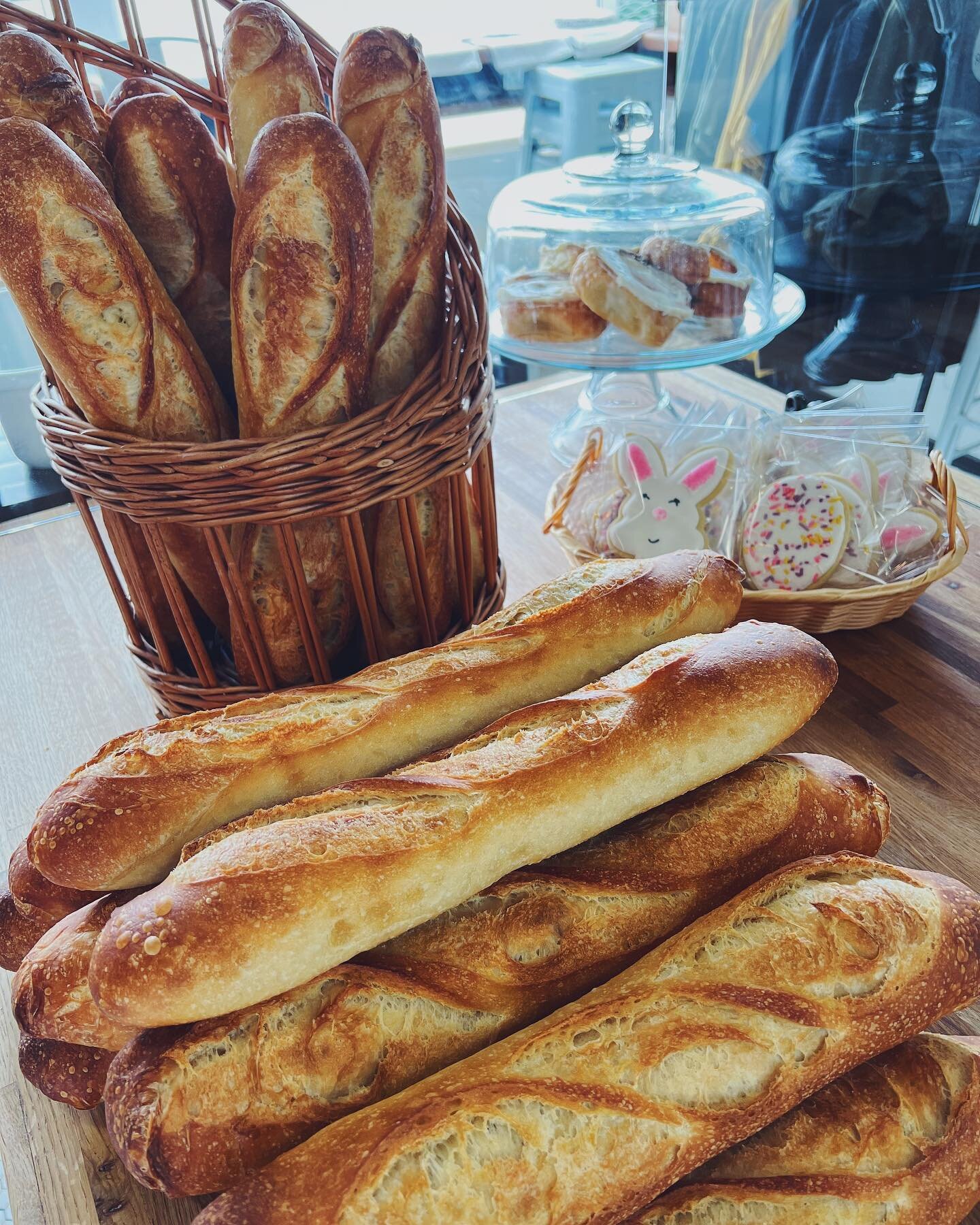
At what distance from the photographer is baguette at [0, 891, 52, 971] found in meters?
0.86

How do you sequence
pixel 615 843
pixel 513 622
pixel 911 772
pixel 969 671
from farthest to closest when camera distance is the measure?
pixel 969 671 → pixel 911 772 → pixel 513 622 → pixel 615 843

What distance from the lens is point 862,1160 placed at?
649 mm

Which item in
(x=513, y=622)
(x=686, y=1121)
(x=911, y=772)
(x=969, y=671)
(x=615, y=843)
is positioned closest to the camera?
(x=686, y=1121)

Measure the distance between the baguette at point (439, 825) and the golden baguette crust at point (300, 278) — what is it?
38 centimetres

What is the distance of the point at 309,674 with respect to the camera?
103cm

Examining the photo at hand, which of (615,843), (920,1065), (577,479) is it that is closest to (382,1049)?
(615,843)

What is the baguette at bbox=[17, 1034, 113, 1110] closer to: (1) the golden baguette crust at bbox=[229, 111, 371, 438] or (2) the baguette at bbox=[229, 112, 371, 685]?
(2) the baguette at bbox=[229, 112, 371, 685]

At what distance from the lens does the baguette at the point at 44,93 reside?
83 cm

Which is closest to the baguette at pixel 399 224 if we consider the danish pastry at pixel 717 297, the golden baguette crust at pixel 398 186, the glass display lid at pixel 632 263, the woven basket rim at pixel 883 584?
the golden baguette crust at pixel 398 186

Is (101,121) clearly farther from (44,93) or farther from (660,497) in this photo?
(660,497)

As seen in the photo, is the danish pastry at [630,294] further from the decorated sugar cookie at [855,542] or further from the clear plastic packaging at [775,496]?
the decorated sugar cookie at [855,542]

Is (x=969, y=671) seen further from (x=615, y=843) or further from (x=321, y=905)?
(x=321, y=905)

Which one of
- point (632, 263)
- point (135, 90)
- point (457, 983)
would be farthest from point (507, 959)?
point (632, 263)

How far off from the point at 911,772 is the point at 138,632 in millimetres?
954
